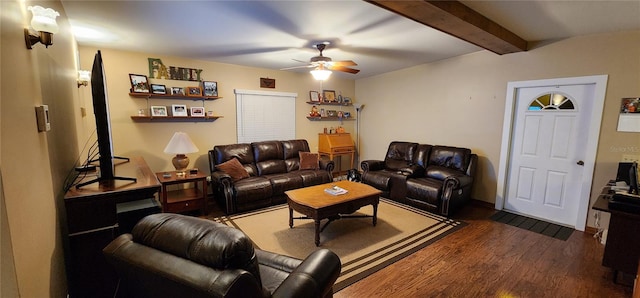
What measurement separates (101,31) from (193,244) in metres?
3.16

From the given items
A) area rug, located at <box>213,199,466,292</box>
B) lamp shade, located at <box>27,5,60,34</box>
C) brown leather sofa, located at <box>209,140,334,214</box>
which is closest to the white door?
area rug, located at <box>213,199,466,292</box>

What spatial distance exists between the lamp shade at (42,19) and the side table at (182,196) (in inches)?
94.8

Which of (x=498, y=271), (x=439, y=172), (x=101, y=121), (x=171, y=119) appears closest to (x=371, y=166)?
(x=439, y=172)

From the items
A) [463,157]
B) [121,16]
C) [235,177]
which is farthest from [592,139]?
[121,16]

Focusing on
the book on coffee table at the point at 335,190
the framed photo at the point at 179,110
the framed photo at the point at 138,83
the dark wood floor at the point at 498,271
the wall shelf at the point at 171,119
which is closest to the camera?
the dark wood floor at the point at 498,271

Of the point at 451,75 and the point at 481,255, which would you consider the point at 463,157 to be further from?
the point at 481,255

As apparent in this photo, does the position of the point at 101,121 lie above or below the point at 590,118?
below

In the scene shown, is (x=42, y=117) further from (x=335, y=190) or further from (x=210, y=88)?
(x=210, y=88)

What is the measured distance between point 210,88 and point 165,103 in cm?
71

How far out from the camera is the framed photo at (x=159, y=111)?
3.95 metres

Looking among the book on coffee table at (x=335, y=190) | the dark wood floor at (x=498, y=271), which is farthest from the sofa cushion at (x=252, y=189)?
the dark wood floor at (x=498, y=271)

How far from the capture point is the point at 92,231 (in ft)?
5.53

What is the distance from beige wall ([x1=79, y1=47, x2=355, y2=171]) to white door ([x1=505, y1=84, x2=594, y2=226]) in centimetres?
375

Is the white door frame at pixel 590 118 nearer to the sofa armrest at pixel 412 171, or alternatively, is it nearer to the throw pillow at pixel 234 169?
the sofa armrest at pixel 412 171
